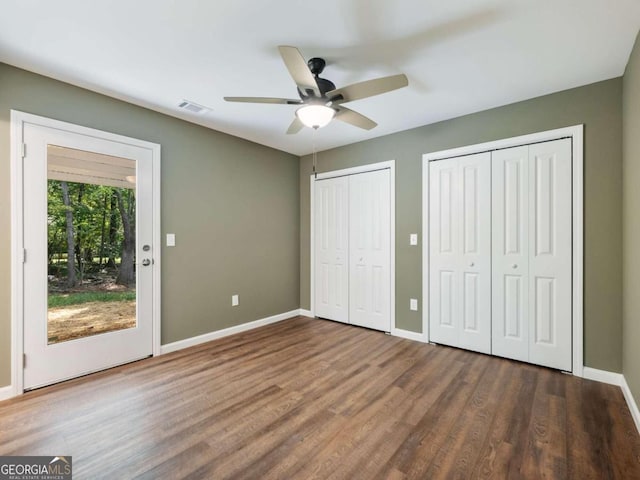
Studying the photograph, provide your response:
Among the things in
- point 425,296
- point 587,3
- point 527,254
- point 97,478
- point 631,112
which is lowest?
point 97,478

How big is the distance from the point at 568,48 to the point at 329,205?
2856 millimetres

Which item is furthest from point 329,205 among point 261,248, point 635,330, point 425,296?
point 635,330

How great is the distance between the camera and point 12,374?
2256mm

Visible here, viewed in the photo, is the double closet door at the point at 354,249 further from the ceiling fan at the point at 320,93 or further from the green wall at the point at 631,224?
the green wall at the point at 631,224

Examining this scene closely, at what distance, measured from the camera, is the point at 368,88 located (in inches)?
77.3

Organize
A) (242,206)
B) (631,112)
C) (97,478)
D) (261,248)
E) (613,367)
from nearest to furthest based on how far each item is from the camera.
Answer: (97,478) < (631,112) < (613,367) < (242,206) < (261,248)

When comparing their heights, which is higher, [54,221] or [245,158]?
[245,158]

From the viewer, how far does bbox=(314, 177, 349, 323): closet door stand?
419cm

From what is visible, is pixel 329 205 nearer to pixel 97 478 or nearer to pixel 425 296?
pixel 425 296

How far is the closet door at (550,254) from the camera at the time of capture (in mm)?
2639

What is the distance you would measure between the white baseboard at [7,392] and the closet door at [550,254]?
419cm

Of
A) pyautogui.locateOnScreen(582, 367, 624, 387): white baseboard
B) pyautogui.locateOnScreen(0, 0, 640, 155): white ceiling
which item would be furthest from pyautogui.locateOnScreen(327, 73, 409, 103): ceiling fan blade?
pyautogui.locateOnScreen(582, 367, 624, 387): white baseboard

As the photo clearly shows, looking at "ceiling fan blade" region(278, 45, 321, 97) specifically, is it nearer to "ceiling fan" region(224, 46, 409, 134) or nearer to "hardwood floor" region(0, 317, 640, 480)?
"ceiling fan" region(224, 46, 409, 134)

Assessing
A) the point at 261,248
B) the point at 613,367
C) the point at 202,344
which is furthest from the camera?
the point at 261,248
